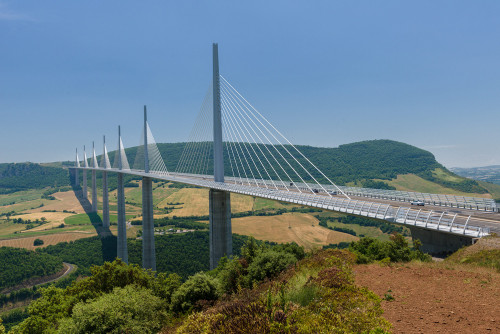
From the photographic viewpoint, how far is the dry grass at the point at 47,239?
70.6 metres

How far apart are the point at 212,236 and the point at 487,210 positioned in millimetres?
22309

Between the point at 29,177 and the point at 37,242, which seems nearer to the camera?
the point at 37,242

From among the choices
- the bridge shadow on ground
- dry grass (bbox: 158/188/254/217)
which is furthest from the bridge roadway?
dry grass (bbox: 158/188/254/217)

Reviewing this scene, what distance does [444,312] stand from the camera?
6.60m

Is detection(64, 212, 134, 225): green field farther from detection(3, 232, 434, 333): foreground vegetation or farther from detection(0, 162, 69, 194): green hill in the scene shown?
detection(3, 232, 434, 333): foreground vegetation

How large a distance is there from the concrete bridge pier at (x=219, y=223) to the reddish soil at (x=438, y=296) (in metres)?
19.8

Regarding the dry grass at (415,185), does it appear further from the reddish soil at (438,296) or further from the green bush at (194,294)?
the green bush at (194,294)

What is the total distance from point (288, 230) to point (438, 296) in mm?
74584

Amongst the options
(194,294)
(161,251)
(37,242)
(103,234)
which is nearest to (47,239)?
(37,242)

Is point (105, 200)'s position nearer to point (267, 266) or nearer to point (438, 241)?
point (267, 266)

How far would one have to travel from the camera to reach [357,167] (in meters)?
130

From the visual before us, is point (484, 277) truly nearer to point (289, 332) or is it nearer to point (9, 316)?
point (289, 332)

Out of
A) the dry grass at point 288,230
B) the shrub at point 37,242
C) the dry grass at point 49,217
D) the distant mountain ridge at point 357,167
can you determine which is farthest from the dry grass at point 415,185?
the dry grass at point 49,217

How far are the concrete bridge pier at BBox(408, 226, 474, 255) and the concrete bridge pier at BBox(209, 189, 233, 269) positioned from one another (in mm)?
18795
